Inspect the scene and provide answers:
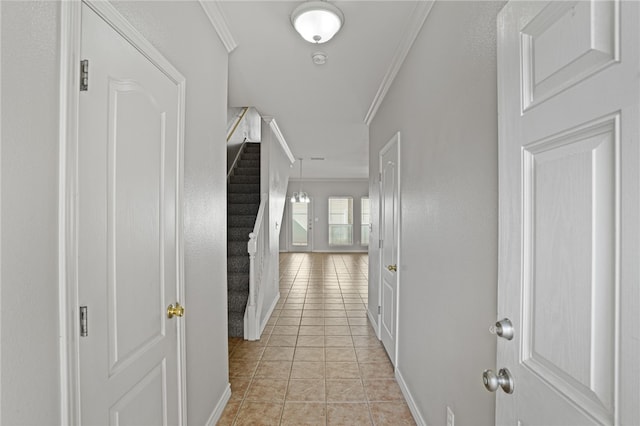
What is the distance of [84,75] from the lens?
997mm

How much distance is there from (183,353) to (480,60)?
1936 millimetres

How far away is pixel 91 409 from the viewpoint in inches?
40.8

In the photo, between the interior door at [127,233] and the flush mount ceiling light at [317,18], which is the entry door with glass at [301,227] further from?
the interior door at [127,233]

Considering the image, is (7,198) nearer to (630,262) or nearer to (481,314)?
(630,262)

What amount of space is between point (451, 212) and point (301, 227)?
1045cm

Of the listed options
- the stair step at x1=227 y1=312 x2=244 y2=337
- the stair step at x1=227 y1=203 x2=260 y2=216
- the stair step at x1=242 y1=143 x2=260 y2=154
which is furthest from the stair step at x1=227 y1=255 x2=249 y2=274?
the stair step at x1=242 y1=143 x2=260 y2=154

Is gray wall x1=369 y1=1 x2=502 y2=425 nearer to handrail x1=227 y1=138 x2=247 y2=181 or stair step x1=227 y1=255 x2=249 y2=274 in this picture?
stair step x1=227 y1=255 x2=249 y2=274

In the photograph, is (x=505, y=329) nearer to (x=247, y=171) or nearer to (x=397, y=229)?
(x=397, y=229)

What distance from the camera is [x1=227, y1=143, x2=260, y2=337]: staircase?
12.7 ft

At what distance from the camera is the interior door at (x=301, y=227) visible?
11.9 m

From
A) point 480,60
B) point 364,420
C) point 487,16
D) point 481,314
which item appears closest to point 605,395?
point 481,314

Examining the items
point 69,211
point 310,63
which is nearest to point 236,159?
point 310,63

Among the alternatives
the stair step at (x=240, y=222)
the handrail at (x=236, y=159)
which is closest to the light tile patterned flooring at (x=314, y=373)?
the stair step at (x=240, y=222)

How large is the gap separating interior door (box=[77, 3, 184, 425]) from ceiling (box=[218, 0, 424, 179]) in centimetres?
101
